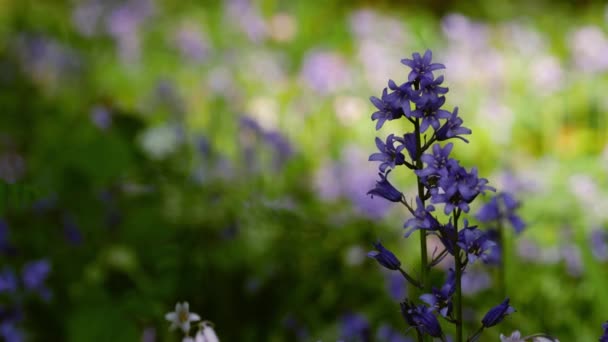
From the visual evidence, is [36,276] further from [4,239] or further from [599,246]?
[599,246]

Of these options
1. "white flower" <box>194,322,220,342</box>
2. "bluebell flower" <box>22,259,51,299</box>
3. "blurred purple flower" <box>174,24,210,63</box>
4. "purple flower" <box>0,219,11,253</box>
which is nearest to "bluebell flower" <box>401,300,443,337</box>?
"white flower" <box>194,322,220,342</box>

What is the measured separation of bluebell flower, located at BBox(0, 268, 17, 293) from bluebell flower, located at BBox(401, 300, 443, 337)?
1.32 metres

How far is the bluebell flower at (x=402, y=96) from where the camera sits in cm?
112

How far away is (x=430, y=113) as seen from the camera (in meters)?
1.14

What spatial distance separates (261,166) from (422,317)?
9.47 ft

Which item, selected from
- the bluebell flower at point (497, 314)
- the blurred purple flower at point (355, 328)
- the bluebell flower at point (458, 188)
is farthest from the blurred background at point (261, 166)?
the bluebell flower at point (497, 314)

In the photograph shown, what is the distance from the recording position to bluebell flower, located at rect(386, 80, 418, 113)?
1.12 metres

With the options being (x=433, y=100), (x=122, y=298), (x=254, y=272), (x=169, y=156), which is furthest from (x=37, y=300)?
(x=433, y=100)

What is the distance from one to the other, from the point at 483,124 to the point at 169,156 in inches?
73.7

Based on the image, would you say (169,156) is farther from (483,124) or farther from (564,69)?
(564,69)

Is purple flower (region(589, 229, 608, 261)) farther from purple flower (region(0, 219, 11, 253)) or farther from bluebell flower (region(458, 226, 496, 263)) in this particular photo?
purple flower (region(0, 219, 11, 253))

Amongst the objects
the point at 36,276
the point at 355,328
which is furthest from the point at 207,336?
the point at 36,276

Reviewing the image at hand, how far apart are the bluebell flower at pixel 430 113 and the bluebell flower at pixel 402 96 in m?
0.02

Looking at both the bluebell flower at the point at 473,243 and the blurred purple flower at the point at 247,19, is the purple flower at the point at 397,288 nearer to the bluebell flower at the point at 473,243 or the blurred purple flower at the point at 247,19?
the bluebell flower at the point at 473,243
